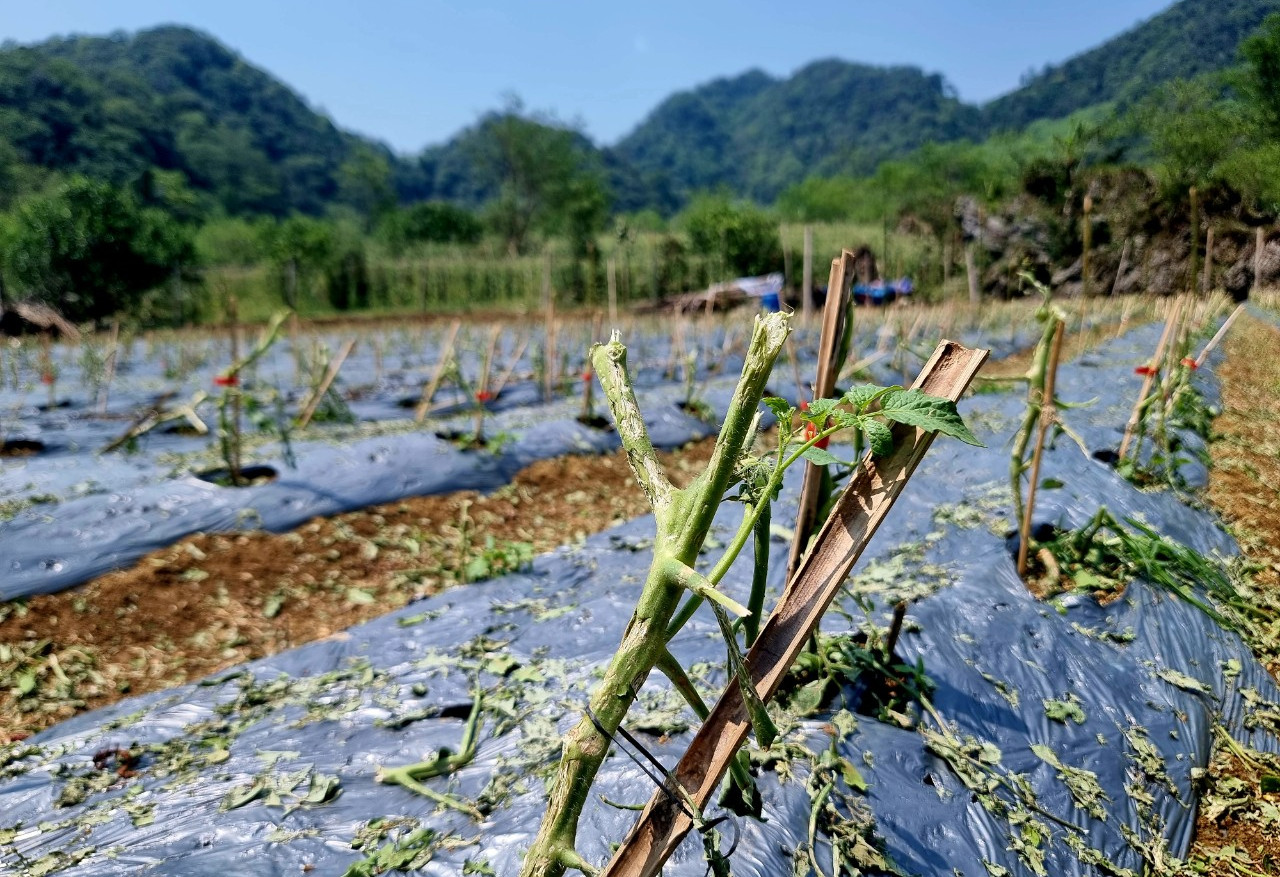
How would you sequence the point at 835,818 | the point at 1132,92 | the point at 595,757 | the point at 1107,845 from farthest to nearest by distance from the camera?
the point at 1132,92
the point at 1107,845
the point at 835,818
the point at 595,757

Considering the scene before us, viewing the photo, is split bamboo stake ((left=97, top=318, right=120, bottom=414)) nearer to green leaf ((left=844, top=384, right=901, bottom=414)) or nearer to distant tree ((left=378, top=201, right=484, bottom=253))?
green leaf ((left=844, top=384, right=901, bottom=414))

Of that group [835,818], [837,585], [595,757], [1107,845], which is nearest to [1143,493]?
[1107,845]

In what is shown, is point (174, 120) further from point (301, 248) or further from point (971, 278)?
point (971, 278)

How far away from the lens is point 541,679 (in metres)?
2.28

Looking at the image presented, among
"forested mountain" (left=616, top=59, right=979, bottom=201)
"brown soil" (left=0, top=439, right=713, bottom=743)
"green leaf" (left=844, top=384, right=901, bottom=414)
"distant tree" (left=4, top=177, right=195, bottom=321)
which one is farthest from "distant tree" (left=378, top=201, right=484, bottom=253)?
"forested mountain" (left=616, top=59, right=979, bottom=201)

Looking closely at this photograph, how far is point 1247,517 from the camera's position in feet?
11.6

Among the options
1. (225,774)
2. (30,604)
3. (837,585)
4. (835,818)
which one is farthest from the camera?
(30,604)

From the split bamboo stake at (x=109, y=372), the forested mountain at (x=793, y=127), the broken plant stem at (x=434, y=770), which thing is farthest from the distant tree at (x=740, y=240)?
the forested mountain at (x=793, y=127)

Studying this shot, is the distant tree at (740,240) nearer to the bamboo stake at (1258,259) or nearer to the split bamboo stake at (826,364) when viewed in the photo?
the bamboo stake at (1258,259)

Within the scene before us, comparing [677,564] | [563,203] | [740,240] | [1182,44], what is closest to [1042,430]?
[677,564]

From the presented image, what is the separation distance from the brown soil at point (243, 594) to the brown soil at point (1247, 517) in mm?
2846

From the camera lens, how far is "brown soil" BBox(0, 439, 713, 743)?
128 inches

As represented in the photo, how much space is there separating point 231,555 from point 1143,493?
5.11 metres

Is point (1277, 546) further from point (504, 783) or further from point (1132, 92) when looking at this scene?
point (1132, 92)
